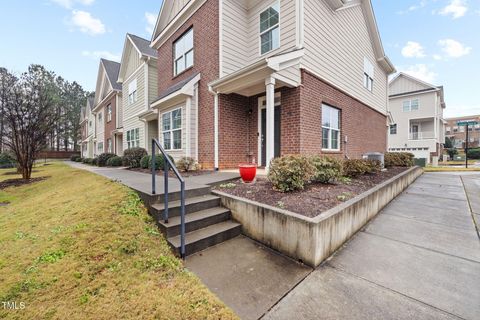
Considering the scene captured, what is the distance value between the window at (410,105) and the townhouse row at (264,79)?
56.4 ft

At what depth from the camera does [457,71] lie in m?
19.6

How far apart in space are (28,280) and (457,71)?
30.5m

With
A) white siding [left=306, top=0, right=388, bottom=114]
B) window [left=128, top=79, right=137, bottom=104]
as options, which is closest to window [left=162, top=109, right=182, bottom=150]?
white siding [left=306, top=0, right=388, bottom=114]

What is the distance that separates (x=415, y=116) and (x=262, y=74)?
26.6m

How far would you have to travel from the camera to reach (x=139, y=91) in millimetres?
14406

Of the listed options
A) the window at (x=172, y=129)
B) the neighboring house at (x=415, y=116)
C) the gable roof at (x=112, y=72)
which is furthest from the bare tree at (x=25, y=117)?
the neighboring house at (x=415, y=116)

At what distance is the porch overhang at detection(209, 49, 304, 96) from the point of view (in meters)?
5.68

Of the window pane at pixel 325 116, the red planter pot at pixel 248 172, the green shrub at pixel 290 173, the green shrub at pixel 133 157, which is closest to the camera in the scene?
the green shrub at pixel 290 173

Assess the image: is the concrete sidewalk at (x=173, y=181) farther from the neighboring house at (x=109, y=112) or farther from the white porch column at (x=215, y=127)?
the neighboring house at (x=109, y=112)

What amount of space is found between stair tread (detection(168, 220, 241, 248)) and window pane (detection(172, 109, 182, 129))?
655 centimetres

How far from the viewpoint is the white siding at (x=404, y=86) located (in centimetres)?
2379

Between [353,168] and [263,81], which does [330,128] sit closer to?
[353,168]

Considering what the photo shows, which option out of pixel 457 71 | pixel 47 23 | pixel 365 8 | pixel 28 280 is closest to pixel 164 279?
pixel 28 280

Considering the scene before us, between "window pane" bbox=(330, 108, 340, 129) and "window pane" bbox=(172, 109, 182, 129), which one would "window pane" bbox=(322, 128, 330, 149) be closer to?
"window pane" bbox=(330, 108, 340, 129)
